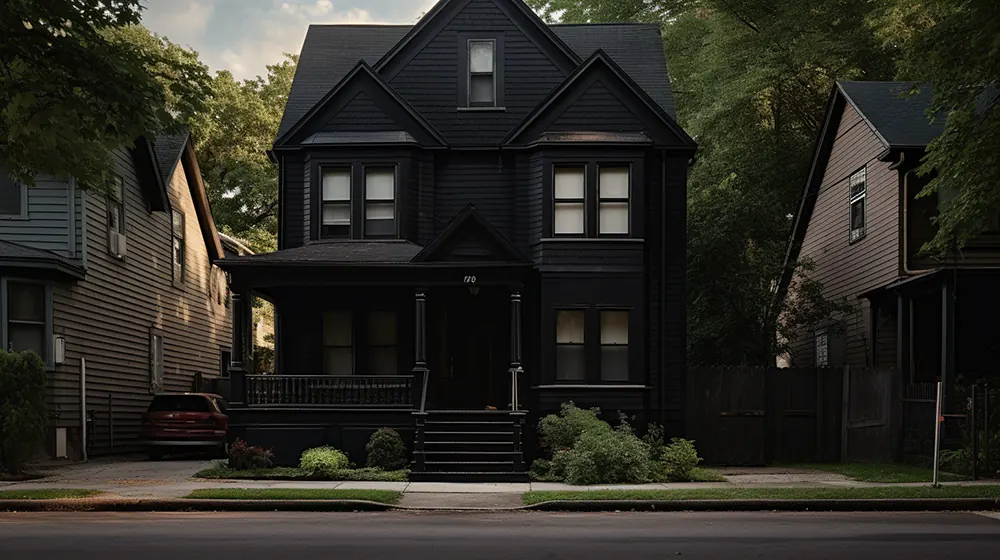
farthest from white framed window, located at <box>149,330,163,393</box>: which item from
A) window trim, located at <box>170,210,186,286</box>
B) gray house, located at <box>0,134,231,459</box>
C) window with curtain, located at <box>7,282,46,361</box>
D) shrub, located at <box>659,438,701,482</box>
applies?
shrub, located at <box>659,438,701,482</box>

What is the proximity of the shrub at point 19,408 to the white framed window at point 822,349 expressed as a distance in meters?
20.0

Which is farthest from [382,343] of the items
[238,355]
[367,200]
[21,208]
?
[21,208]

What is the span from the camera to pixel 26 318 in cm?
2600

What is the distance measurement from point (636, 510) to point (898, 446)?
1060 centimetres

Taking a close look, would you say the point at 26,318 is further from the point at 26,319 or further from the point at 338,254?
the point at 338,254

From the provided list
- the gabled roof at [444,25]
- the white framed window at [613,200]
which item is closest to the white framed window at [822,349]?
the white framed window at [613,200]

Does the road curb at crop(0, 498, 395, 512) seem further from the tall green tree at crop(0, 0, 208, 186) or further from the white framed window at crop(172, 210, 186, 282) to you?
the white framed window at crop(172, 210, 186, 282)

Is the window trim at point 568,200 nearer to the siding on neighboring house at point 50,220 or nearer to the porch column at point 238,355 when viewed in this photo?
the porch column at point 238,355

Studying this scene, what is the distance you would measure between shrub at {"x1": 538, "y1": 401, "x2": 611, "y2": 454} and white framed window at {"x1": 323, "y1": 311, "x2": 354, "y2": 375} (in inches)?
190

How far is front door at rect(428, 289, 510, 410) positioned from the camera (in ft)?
88.3

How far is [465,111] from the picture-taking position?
27.4m

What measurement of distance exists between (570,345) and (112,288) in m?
11.9

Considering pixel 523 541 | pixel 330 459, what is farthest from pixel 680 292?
pixel 523 541

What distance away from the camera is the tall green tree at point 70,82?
14.8 m
